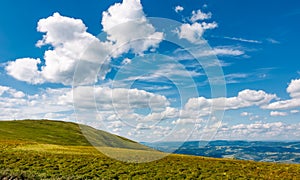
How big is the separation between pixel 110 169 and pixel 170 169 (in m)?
8.92

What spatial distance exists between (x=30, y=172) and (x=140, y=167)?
15.8 metres

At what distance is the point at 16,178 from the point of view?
1569 inches

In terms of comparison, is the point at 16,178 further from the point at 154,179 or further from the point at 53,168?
the point at 154,179

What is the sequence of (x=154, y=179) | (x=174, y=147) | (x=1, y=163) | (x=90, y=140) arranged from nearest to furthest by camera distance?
(x=154, y=179), (x=174, y=147), (x=1, y=163), (x=90, y=140)

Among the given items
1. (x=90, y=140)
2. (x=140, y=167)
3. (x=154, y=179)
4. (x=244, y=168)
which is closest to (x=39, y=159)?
(x=140, y=167)

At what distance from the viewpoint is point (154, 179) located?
39344 millimetres

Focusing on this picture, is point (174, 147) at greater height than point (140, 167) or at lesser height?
greater

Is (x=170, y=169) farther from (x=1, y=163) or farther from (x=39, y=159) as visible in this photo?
(x=1, y=163)

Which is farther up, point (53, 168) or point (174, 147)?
point (174, 147)

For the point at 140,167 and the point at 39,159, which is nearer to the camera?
the point at 140,167

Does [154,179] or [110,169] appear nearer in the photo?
[154,179]

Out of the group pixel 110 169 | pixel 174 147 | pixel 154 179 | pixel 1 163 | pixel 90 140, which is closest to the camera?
pixel 154 179

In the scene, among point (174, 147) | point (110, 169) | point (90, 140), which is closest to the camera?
point (174, 147)

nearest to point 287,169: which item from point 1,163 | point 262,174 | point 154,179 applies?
point 262,174
